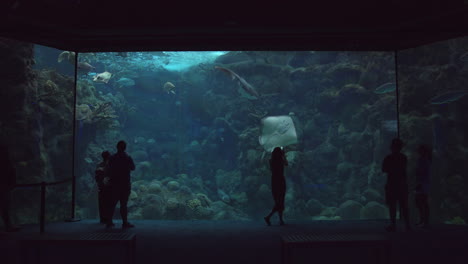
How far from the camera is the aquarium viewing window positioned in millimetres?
12195

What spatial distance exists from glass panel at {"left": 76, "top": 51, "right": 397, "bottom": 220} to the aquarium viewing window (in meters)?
0.08

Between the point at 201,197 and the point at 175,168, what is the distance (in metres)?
8.30

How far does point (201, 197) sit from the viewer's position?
18453 millimetres

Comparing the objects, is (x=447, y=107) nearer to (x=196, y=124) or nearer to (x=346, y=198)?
(x=346, y=198)

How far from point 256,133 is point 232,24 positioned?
13348 millimetres

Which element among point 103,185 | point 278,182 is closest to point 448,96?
point 278,182

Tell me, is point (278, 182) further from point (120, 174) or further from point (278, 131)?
point (278, 131)

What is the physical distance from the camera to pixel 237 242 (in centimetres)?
517

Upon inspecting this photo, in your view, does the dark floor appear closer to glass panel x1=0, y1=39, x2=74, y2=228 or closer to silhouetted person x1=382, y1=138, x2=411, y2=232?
silhouetted person x1=382, y1=138, x2=411, y2=232

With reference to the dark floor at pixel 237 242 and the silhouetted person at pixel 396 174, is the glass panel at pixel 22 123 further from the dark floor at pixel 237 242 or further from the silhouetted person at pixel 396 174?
the silhouetted person at pixel 396 174

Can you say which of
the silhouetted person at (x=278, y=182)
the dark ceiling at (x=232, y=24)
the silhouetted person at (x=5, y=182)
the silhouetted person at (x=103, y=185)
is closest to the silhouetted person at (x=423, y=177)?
the dark ceiling at (x=232, y=24)

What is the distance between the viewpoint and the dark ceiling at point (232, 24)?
16.9ft

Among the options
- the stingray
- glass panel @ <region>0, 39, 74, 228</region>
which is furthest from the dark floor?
the stingray

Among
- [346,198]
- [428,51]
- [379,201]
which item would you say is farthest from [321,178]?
[428,51]
